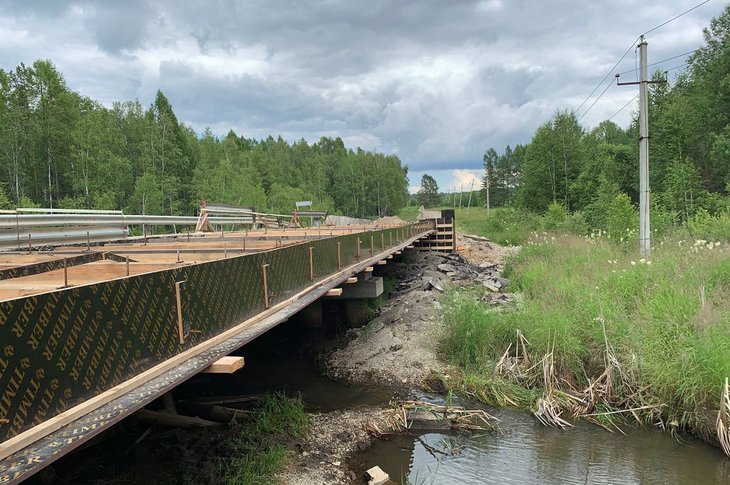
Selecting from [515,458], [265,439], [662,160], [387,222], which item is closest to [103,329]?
[265,439]

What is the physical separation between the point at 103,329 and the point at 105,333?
0.04m

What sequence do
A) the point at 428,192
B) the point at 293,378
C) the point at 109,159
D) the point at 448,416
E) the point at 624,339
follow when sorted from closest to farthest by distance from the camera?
1. the point at 448,416
2. the point at 624,339
3. the point at 293,378
4. the point at 109,159
5. the point at 428,192

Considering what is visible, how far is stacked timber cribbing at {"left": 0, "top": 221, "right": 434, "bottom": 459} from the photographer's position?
2.90 meters

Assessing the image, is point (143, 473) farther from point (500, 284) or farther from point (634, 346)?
point (500, 284)

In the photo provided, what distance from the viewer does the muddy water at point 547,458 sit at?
257 inches

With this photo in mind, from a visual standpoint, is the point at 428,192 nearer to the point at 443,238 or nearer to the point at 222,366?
the point at 443,238

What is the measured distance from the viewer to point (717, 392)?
23.9 feet

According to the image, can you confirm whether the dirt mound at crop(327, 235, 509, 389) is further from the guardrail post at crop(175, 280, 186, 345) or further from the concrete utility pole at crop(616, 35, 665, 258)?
the guardrail post at crop(175, 280, 186, 345)

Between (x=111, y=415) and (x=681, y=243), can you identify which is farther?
(x=681, y=243)

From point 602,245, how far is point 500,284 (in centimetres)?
444

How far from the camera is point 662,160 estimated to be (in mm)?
37594

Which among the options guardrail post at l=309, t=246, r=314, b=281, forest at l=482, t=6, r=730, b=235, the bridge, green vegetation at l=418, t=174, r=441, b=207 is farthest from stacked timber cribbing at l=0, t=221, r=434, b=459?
green vegetation at l=418, t=174, r=441, b=207

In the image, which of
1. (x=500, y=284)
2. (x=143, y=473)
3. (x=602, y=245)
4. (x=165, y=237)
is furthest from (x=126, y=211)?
(x=143, y=473)

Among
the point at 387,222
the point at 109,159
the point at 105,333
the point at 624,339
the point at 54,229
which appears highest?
the point at 109,159
